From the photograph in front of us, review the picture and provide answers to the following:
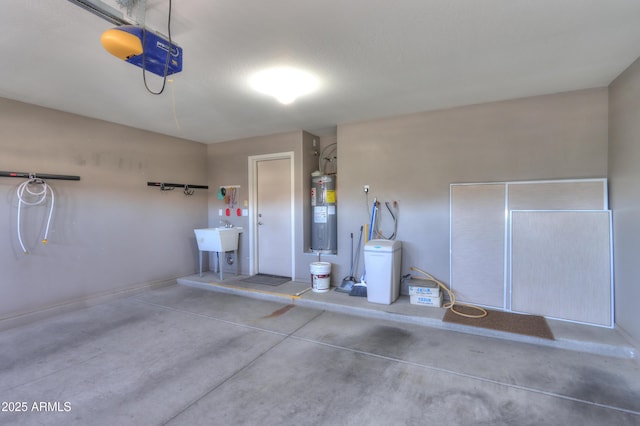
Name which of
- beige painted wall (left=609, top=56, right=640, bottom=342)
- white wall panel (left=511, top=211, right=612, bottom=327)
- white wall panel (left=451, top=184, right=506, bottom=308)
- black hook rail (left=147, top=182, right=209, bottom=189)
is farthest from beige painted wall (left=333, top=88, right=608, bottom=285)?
black hook rail (left=147, top=182, right=209, bottom=189)

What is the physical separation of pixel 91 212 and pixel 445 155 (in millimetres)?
5085

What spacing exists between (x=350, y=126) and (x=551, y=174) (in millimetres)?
2701

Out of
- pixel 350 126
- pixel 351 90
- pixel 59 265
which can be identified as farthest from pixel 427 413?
pixel 59 265

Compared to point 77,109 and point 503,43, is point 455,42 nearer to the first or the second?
point 503,43

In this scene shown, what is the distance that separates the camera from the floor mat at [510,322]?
3.04 meters

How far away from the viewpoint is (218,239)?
5.16 meters

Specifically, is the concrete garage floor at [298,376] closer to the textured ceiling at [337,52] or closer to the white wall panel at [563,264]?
the white wall panel at [563,264]

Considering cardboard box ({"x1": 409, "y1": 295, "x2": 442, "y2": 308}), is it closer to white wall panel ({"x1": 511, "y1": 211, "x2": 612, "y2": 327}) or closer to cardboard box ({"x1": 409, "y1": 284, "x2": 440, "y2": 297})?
cardboard box ({"x1": 409, "y1": 284, "x2": 440, "y2": 297})

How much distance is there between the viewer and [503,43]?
2400 millimetres

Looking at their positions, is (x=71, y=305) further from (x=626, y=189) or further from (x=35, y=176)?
(x=626, y=189)

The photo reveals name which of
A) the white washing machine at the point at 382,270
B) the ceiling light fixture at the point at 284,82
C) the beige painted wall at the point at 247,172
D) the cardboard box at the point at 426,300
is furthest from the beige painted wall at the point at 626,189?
the beige painted wall at the point at 247,172

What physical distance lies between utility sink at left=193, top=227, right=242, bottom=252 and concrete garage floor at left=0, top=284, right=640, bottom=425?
69.6 inches

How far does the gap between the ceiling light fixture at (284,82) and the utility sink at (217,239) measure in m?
2.76

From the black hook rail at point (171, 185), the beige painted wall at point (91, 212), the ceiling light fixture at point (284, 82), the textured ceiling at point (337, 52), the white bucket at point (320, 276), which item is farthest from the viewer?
the black hook rail at point (171, 185)
